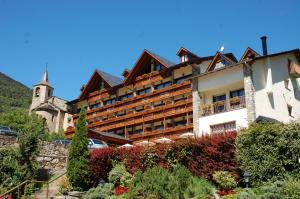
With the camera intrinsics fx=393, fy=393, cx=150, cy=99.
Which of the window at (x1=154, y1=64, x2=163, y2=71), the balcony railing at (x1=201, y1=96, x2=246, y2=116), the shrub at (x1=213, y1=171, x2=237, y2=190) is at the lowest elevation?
the shrub at (x1=213, y1=171, x2=237, y2=190)

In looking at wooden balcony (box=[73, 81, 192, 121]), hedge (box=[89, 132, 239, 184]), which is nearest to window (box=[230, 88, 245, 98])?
wooden balcony (box=[73, 81, 192, 121])

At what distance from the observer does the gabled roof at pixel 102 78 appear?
150 feet

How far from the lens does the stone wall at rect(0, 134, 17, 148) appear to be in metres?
26.4

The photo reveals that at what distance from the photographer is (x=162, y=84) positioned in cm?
4000

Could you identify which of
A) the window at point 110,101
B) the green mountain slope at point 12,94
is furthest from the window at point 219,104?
the green mountain slope at point 12,94

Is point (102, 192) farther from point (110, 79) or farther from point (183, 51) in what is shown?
point (110, 79)

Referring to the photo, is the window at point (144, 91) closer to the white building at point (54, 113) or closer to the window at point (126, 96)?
the window at point (126, 96)

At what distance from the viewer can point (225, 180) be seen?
1808 cm

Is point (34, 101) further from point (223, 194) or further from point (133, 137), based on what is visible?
point (223, 194)

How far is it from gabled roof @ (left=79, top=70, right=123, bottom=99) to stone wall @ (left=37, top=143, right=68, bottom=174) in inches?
662

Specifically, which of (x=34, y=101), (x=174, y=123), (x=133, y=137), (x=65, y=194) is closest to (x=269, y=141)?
(x=65, y=194)

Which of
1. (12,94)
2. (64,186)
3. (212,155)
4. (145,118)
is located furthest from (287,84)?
(12,94)

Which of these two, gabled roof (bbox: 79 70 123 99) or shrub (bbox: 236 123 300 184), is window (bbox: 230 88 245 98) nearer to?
shrub (bbox: 236 123 300 184)

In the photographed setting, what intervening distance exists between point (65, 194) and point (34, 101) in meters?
48.2
